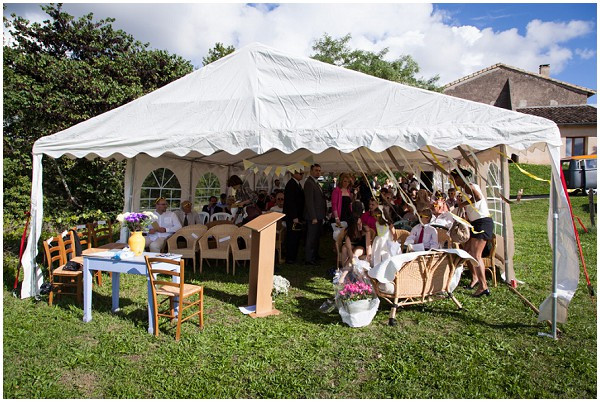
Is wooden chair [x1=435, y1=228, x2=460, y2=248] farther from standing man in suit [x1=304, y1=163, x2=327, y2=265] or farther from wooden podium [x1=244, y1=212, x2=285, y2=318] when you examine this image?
wooden podium [x1=244, y1=212, x2=285, y2=318]

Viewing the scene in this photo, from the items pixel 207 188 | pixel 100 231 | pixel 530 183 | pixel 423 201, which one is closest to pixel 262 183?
pixel 207 188

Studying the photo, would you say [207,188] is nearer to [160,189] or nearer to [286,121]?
[160,189]

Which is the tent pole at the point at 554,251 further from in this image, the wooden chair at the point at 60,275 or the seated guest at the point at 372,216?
the wooden chair at the point at 60,275

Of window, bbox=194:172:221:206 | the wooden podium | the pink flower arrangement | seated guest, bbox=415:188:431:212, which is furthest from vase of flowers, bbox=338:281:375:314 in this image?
window, bbox=194:172:221:206

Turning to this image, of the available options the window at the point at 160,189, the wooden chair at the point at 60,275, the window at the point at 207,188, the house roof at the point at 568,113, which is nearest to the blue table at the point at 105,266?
the wooden chair at the point at 60,275

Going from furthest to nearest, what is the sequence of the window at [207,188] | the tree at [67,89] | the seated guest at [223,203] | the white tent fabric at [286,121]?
the tree at [67,89]
the window at [207,188]
the seated guest at [223,203]
the white tent fabric at [286,121]

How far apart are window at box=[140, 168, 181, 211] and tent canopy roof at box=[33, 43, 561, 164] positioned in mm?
2181

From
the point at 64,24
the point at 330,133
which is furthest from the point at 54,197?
the point at 330,133

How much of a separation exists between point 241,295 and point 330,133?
2.45 metres

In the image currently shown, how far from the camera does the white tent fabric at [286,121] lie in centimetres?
445

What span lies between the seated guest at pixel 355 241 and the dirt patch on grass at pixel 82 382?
11.4 ft

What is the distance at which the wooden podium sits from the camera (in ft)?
15.1

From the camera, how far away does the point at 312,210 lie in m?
7.11

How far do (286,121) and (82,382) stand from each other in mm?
3550
